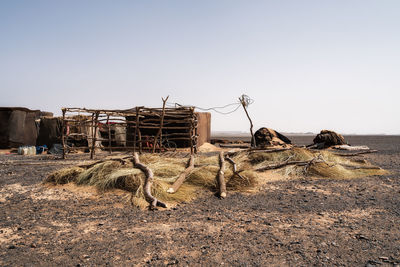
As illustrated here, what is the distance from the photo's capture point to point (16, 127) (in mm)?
16281

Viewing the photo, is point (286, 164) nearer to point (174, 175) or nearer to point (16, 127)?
point (174, 175)

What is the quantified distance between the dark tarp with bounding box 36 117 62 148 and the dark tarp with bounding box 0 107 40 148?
1.49m

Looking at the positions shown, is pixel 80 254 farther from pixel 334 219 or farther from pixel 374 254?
pixel 334 219

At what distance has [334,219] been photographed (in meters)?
4.11

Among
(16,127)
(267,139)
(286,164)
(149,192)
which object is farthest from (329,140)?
(16,127)

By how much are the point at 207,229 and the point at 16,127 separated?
16405mm

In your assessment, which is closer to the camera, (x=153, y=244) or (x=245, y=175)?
(x=153, y=244)

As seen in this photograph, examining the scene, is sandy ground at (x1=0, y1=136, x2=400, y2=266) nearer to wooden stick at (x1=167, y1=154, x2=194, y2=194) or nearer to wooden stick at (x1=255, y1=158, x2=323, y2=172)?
wooden stick at (x1=167, y1=154, x2=194, y2=194)

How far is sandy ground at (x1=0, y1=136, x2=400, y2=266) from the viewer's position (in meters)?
2.91

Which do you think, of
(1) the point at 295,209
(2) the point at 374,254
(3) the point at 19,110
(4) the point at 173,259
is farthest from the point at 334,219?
(3) the point at 19,110

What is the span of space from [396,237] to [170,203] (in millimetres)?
3254

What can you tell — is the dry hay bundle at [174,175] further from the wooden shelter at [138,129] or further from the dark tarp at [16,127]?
the dark tarp at [16,127]

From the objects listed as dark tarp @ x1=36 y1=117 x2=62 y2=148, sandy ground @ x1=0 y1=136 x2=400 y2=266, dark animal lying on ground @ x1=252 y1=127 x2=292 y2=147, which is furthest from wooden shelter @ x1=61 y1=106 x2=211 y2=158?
sandy ground @ x1=0 y1=136 x2=400 y2=266

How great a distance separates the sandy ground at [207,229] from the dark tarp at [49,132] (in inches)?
404
